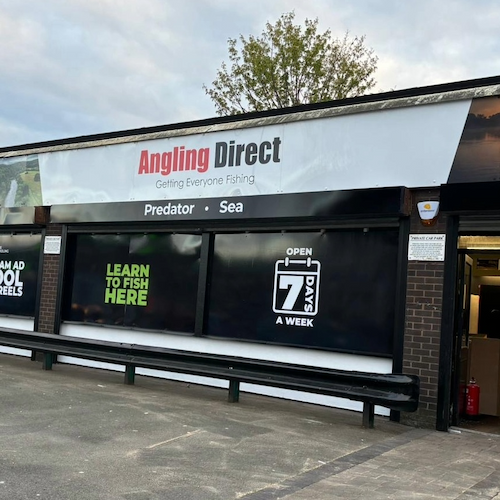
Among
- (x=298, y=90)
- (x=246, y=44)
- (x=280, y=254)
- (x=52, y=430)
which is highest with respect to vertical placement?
(x=246, y=44)

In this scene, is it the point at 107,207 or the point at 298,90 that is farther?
the point at 298,90

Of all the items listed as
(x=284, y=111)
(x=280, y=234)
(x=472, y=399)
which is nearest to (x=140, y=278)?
(x=280, y=234)

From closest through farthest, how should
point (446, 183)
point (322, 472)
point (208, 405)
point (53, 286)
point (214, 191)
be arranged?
point (322, 472) < point (446, 183) < point (208, 405) < point (214, 191) < point (53, 286)

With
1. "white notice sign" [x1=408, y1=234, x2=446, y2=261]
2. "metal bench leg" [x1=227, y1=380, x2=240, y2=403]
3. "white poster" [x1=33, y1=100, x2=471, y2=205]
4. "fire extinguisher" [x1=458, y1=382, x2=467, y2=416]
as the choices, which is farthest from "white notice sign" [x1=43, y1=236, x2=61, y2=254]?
"fire extinguisher" [x1=458, y1=382, x2=467, y2=416]

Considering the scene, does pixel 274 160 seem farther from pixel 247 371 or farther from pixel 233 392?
pixel 233 392

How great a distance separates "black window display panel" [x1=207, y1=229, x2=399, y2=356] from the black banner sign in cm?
42

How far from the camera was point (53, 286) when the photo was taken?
1248 cm

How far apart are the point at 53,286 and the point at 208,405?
5.32m

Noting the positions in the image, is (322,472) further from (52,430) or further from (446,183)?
(446,183)

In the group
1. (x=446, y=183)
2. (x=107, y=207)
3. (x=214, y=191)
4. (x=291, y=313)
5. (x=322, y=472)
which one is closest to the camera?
(x=322, y=472)

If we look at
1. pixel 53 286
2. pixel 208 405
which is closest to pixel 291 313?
pixel 208 405

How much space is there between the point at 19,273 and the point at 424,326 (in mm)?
8933

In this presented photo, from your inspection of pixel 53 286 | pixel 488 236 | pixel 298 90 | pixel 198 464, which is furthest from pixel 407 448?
pixel 298 90

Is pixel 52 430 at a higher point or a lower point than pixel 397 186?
lower
